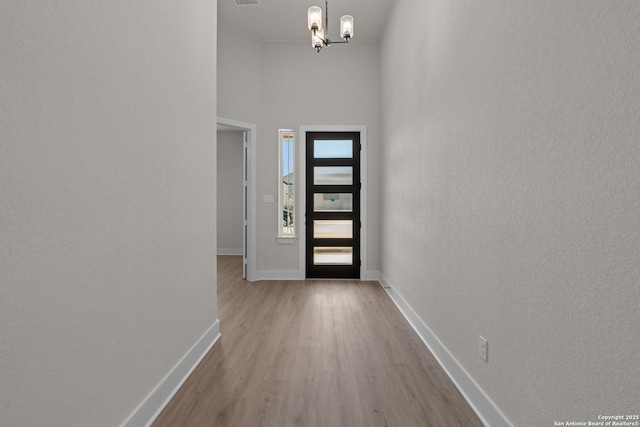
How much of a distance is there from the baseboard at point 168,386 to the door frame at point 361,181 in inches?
101

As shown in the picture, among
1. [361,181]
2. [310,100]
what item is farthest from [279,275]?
[310,100]

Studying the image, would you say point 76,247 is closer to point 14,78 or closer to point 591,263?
point 14,78

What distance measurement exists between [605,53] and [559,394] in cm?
121

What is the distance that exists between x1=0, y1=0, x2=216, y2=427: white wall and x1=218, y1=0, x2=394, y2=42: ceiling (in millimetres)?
2322

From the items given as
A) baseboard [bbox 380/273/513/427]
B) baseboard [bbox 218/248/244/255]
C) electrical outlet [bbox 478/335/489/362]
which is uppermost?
electrical outlet [bbox 478/335/489/362]

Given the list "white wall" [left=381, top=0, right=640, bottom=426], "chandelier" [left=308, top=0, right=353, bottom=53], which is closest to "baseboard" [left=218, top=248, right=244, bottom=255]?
"chandelier" [left=308, top=0, right=353, bottom=53]

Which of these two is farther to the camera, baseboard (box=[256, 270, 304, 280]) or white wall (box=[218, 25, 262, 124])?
baseboard (box=[256, 270, 304, 280])

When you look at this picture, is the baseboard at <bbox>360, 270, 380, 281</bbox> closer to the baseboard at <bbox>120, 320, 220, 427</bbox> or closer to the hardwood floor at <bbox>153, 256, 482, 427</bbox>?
the hardwood floor at <bbox>153, 256, 482, 427</bbox>

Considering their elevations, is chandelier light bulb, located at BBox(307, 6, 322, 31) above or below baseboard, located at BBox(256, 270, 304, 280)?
above

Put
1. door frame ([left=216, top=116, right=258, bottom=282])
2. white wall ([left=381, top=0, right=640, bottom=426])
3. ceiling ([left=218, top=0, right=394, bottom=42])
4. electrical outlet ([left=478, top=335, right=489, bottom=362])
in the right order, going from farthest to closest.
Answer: door frame ([left=216, top=116, right=258, bottom=282])
ceiling ([left=218, top=0, right=394, bottom=42])
electrical outlet ([left=478, top=335, right=489, bottom=362])
white wall ([left=381, top=0, right=640, bottom=426])

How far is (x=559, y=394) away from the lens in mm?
1283

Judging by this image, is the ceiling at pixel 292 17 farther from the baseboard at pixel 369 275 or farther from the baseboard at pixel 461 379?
the baseboard at pixel 461 379

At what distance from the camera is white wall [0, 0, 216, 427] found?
1.04 m

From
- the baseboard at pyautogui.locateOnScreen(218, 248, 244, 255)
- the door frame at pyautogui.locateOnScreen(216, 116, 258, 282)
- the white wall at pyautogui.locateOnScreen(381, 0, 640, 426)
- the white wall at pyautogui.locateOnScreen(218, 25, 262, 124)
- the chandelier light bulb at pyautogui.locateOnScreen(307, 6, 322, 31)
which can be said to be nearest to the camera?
the white wall at pyautogui.locateOnScreen(381, 0, 640, 426)
